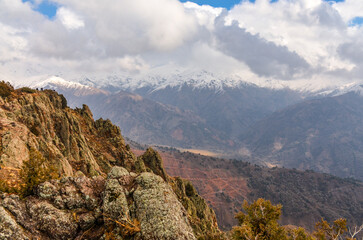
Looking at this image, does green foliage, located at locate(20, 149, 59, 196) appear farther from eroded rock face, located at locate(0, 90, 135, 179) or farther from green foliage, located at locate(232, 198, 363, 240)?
green foliage, located at locate(232, 198, 363, 240)

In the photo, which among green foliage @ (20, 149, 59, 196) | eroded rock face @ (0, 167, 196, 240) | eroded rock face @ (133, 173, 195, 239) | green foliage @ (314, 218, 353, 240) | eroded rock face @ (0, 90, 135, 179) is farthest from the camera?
eroded rock face @ (0, 90, 135, 179)

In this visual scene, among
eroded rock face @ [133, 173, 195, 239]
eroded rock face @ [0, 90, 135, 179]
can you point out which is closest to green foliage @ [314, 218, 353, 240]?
eroded rock face @ [133, 173, 195, 239]

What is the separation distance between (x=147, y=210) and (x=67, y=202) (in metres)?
5.11

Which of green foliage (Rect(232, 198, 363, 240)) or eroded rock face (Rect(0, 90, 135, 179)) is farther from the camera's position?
eroded rock face (Rect(0, 90, 135, 179))

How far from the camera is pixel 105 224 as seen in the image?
42.4 feet

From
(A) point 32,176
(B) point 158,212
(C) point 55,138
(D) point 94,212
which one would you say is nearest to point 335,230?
(B) point 158,212

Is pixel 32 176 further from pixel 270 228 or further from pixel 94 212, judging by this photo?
pixel 270 228

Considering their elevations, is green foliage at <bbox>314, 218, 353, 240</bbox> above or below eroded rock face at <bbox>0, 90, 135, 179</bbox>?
below

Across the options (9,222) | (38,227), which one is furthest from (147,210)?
(9,222)

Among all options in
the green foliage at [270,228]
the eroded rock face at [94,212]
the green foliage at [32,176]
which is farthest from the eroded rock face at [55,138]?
the green foliage at [270,228]

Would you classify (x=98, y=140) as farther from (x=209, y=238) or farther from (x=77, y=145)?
(x=209, y=238)

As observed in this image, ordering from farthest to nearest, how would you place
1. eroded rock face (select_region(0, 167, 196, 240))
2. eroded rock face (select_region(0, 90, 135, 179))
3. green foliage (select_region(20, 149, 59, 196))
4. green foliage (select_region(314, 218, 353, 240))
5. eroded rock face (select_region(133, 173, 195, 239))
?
eroded rock face (select_region(0, 90, 135, 179)) < green foliage (select_region(314, 218, 353, 240)) < green foliage (select_region(20, 149, 59, 196)) < eroded rock face (select_region(133, 173, 195, 239)) < eroded rock face (select_region(0, 167, 196, 240))

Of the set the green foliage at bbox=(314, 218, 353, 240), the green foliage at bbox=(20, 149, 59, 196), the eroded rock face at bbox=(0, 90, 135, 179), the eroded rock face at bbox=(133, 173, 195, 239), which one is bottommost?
the green foliage at bbox=(314, 218, 353, 240)

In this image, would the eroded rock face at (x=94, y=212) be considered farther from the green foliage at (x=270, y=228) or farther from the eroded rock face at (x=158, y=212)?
the green foliage at (x=270, y=228)
